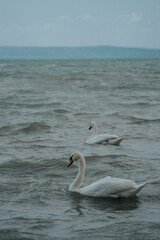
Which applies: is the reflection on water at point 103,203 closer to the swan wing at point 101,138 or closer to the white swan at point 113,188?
the white swan at point 113,188

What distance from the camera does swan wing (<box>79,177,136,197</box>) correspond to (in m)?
7.50

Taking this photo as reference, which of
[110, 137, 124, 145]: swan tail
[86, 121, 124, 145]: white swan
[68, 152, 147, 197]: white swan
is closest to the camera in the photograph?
[68, 152, 147, 197]: white swan

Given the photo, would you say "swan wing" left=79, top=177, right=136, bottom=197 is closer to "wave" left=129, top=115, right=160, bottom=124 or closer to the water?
the water

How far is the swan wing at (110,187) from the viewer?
750cm

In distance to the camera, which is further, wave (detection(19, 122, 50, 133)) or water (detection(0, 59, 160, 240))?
wave (detection(19, 122, 50, 133))

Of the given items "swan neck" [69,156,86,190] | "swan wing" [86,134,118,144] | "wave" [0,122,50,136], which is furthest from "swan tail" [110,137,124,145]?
"swan neck" [69,156,86,190]

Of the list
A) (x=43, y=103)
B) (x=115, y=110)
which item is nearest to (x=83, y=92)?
(x=43, y=103)

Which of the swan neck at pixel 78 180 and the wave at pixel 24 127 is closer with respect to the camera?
the swan neck at pixel 78 180

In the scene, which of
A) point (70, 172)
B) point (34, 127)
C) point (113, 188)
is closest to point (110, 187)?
point (113, 188)

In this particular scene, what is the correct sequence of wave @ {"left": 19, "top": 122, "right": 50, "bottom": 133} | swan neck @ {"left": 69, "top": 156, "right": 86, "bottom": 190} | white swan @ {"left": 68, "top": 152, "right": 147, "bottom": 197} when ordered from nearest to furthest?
white swan @ {"left": 68, "top": 152, "right": 147, "bottom": 197} → swan neck @ {"left": 69, "top": 156, "right": 86, "bottom": 190} → wave @ {"left": 19, "top": 122, "right": 50, "bottom": 133}

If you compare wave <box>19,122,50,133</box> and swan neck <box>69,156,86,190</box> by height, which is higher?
swan neck <box>69,156,86,190</box>

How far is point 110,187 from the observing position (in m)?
7.59

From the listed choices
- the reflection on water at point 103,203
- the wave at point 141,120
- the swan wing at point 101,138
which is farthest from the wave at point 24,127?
the reflection on water at point 103,203

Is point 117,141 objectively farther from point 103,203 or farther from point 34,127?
point 103,203
